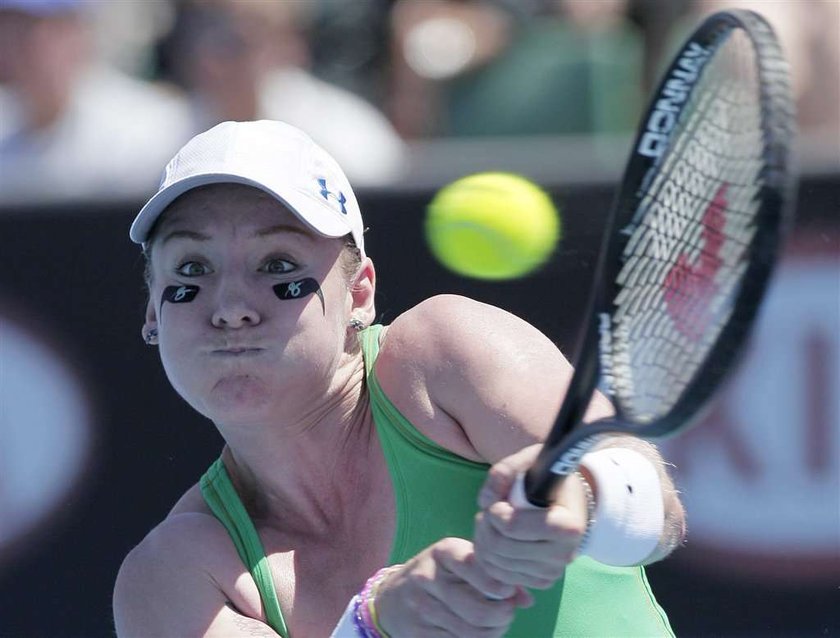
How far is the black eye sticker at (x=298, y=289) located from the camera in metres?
2.27

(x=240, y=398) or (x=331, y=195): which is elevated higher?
(x=331, y=195)

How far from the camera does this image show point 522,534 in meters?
1.82

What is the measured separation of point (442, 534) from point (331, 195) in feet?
1.93

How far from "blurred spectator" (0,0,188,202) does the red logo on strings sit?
2712 millimetres

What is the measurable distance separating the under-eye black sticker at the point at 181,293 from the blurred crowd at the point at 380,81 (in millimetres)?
1846

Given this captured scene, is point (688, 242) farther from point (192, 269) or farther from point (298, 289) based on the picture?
point (192, 269)

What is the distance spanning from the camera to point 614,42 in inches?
196

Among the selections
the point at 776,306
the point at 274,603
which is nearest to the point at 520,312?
the point at 776,306

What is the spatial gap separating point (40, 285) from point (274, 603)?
1835mm

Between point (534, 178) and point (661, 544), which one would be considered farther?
point (534, 178)

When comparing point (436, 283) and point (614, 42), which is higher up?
point (614, 42)

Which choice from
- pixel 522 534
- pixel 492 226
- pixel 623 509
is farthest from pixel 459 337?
pixel 492 226

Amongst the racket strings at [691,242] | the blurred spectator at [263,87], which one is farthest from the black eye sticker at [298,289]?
the blurred spectator at [263,87]

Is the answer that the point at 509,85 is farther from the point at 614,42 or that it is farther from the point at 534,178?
the point at 534,178
